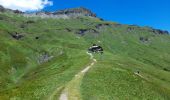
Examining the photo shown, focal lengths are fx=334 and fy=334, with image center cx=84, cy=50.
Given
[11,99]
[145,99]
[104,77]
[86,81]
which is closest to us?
[11,99]

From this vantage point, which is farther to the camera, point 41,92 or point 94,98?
point 41,92

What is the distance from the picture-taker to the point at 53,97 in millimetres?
69250

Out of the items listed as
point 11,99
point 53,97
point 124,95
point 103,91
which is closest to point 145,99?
point 124,95

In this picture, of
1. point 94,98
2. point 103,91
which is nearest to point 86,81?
point 103,91

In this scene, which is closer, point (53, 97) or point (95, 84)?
point (53, 97)

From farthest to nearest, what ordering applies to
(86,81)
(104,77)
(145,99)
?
1. (104,77)
2. (86,81)
3. (145,99)

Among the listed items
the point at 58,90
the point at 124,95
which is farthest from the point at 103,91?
the point at 58,90

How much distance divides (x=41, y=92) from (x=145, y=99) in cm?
2590

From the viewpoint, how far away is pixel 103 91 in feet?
255

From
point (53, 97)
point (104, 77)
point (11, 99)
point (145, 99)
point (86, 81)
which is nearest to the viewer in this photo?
point (53, 97)

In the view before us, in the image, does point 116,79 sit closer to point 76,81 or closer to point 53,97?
point 76,81

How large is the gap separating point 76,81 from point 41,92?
13912 mm

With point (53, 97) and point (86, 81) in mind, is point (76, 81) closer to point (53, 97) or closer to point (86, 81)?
point (86, 81)

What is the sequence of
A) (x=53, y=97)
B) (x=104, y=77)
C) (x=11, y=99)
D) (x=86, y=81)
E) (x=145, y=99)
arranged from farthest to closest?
(x=104, y=77)
(x=86, y=81)
(x=145, y=99)
(x=11, y=99)
(x=53, y=97)
